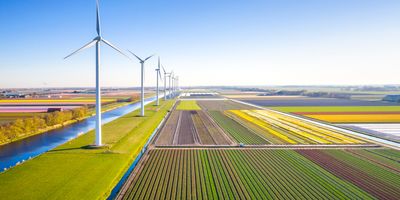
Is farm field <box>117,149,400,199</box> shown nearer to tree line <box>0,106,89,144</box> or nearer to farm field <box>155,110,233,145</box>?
farm field <box>155,110,233,145</box>

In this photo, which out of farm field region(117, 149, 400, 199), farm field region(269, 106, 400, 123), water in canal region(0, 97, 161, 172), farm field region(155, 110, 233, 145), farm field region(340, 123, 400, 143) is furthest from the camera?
farm field region(269, 106, 400, 123)

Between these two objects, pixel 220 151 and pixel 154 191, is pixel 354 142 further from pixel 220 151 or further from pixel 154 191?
pixel 154 191

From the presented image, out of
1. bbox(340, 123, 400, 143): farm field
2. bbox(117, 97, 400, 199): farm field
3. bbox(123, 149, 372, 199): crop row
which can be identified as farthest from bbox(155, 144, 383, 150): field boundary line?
bbox(340, 123, 400, 143): farm field

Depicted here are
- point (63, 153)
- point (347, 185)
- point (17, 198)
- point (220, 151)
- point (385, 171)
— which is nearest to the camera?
point (17, 198)

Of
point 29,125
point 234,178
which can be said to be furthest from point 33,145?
point 234,178

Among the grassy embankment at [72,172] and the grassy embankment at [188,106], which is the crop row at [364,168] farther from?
the grassy embankment at [188,106]

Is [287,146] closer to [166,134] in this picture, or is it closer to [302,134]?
[302,134]

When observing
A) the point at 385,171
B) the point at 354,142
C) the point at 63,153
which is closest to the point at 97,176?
the point at 63,153

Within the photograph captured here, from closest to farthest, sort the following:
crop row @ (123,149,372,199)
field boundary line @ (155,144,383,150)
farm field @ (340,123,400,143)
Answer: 1. crop row @ (123,149,372,199)
2. field boundary line @ (155,144,383,150)
3. farm field @ (340,123,400,143)
